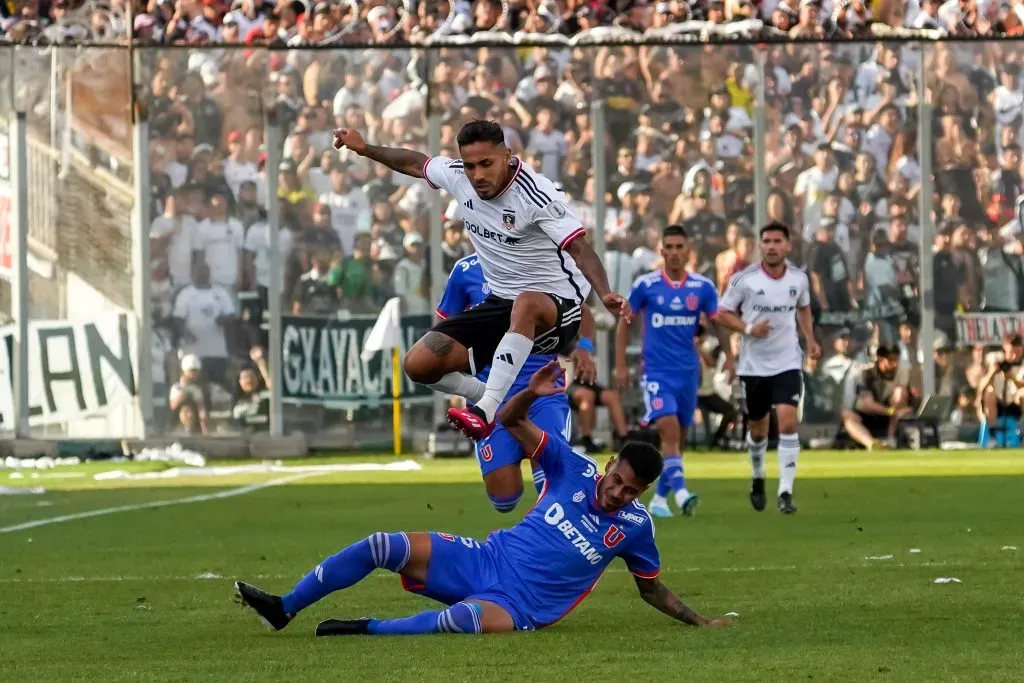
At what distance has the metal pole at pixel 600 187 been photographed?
89.6 feet

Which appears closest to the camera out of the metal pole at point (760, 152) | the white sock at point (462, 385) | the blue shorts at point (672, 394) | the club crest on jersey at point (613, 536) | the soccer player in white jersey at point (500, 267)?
the club crest on jersey at point (613, 536)

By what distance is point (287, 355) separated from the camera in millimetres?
27531

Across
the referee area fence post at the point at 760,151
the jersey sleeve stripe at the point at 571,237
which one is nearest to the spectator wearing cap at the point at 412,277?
the referee area fence post at the point at 760,151

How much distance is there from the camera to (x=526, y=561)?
855cm

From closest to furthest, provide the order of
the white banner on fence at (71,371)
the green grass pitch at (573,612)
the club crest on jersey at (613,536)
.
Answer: the green grass pitch at (573,612)
the club crest on jersey at (613,536)
the white banner on fence at (71,371)

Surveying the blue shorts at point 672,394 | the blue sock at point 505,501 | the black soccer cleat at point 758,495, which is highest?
the blue shorts at point 672,394

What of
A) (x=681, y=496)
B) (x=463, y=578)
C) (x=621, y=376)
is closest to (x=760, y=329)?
(x=621, y=376)

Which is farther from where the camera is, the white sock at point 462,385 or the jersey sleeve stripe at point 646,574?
the white sock at point 462,385

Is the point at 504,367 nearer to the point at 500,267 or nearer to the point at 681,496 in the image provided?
the point at 500,267

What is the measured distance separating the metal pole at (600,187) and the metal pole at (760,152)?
7.28 ft

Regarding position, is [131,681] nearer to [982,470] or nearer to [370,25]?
[982,470]

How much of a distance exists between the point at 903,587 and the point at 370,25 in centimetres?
1955

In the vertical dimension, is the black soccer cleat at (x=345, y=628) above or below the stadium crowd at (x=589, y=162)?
below

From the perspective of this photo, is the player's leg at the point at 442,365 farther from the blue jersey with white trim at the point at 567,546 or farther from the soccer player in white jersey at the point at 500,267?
the blue jersey with white trim at the point at 567,546
